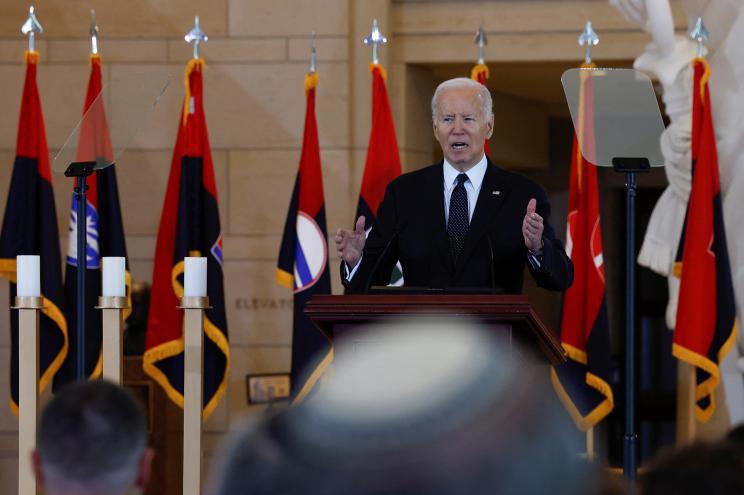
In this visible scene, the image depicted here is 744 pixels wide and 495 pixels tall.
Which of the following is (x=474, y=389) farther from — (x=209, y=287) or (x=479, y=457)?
(x=209, y=287)

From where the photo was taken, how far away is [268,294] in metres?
8.02

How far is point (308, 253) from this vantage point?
6.52 m

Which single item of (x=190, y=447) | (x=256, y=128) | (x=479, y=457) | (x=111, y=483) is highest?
(x=256, y=128)

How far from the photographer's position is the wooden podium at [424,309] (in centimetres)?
305

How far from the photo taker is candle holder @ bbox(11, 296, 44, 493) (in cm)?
426

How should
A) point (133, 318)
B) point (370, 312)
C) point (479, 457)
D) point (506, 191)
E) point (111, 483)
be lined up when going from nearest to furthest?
point (479, 457)
point (111, 483)
point (370, 312)
point (506, 191)
point (133, 318)

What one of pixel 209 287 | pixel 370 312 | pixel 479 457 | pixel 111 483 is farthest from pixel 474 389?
pixel 209 287

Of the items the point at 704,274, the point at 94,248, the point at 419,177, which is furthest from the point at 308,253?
the point at 419,177

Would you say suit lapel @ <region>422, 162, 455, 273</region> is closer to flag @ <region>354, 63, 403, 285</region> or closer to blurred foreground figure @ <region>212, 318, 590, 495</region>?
flag @ <region>354, 63, 403, 285</region>

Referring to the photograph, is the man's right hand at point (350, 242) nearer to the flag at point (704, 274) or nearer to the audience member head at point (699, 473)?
the audience member head at point (699, 473)

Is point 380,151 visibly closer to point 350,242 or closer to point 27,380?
point 27,380

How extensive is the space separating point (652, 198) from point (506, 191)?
778 centimetres

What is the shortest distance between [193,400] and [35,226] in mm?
2687

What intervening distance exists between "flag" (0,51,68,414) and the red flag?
168 cm
